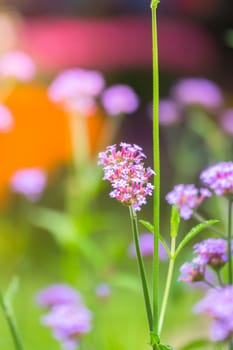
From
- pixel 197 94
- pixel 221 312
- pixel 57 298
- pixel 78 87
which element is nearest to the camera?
pixel 221 312

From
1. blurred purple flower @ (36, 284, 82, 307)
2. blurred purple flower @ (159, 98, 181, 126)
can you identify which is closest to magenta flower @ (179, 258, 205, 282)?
blurred purple flower @ (36, 284, 82, 307)

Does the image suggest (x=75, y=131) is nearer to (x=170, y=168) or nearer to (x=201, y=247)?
(x=170, y=168)

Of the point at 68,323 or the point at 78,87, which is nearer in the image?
the point at 68,323

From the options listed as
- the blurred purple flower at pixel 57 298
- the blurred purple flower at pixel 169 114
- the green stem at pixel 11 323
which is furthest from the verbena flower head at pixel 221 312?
the blurred purple flower at pixel 169 114

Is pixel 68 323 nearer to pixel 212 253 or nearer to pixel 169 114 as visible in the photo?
pixel 212 253

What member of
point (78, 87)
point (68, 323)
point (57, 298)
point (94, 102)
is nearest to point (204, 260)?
point (68, 323)

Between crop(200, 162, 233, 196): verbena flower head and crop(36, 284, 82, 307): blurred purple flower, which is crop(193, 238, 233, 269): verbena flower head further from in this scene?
crop(36, 284, 82, 307): blurred purple flower
